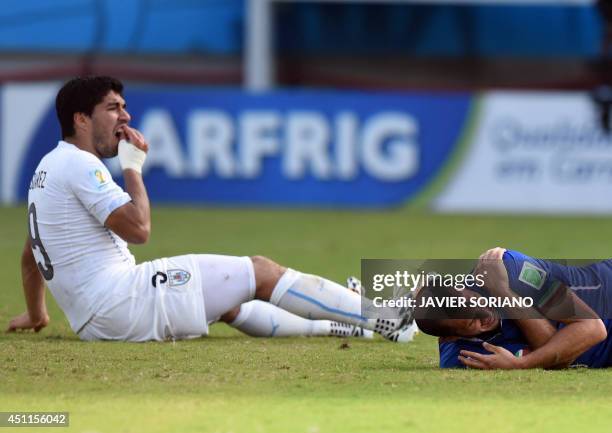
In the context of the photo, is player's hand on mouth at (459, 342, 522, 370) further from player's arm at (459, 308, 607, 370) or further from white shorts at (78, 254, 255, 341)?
white shorts at (78, 254, 255, 341)

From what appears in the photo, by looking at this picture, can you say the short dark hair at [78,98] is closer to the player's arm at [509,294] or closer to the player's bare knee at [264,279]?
the player's bare knee at [264,279]

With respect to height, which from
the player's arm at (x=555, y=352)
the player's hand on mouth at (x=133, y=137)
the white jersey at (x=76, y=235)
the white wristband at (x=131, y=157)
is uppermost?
Answer: the player's hand on mouth at (x=133, y=137)

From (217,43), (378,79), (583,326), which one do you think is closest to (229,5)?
(217,43)

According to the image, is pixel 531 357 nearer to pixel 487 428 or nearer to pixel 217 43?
pixel 487 428

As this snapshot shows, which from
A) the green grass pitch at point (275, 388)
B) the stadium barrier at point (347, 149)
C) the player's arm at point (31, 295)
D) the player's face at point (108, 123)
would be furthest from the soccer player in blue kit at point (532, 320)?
the stadium barrier at point (347, 149)

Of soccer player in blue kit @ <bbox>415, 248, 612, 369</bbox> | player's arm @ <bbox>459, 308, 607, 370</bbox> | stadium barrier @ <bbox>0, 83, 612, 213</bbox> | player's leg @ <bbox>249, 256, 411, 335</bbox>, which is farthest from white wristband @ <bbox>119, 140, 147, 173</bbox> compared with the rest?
stadium barrier @ <bbox>0, 83, 612, 213</bbox>

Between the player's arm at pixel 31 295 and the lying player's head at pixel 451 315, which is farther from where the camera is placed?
the player's arm at pixel 31 295

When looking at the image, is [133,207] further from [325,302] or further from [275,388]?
[275,388]

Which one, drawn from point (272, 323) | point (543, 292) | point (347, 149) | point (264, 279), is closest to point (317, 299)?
point (264, 279)

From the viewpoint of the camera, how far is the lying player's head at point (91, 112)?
314 inches

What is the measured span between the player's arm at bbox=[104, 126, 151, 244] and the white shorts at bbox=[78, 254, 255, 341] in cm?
27

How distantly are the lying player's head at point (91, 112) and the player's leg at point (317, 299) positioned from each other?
1.11 meters

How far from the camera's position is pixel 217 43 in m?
27.7

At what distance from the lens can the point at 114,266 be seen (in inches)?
313
